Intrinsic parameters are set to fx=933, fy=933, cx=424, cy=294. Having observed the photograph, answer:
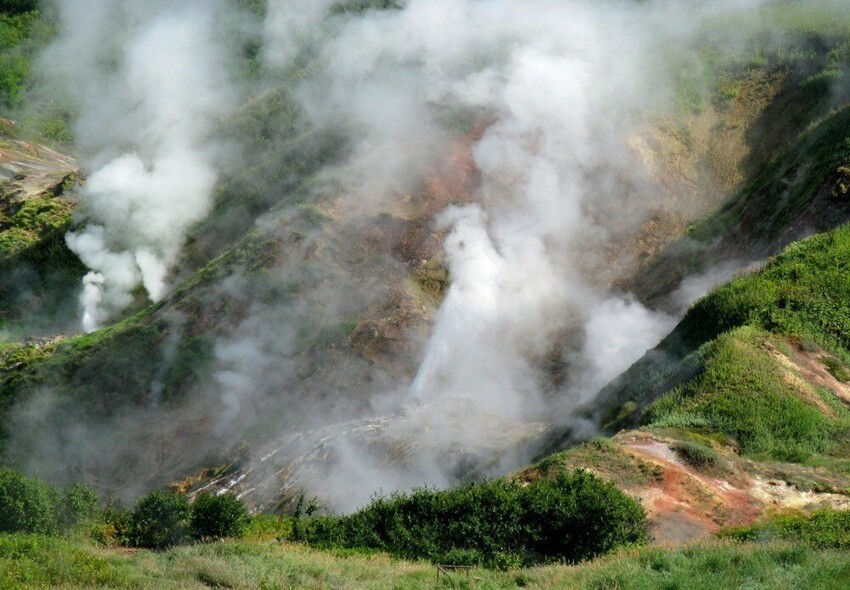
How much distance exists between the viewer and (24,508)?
19734mm

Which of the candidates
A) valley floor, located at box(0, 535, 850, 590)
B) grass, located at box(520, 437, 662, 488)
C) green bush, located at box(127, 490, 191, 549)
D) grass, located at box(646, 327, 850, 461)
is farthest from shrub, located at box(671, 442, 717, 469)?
green bush, located at box(127, 490, 191, 549)

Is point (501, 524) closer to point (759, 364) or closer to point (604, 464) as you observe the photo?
point (604, 464)

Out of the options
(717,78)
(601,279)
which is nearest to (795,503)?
(601,279)

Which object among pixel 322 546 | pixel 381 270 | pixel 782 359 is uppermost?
pixel 381 270

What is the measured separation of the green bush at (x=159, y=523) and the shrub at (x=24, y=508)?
68.9 inches

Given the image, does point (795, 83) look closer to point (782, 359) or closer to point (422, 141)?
point (422, 141)

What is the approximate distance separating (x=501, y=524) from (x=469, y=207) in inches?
859

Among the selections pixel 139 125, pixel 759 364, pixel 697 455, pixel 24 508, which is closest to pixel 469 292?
pixel 759 364

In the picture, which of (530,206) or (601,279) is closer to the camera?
(601,279)

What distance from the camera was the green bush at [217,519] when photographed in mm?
19069

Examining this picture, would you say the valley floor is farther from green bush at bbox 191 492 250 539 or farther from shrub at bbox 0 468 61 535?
shrub at bbox 0 468 61 535

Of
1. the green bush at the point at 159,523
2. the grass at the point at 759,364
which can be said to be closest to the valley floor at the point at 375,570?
the green bush at the point at 159,523

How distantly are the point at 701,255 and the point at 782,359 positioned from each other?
12048 mm

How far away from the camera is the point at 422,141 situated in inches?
1633
